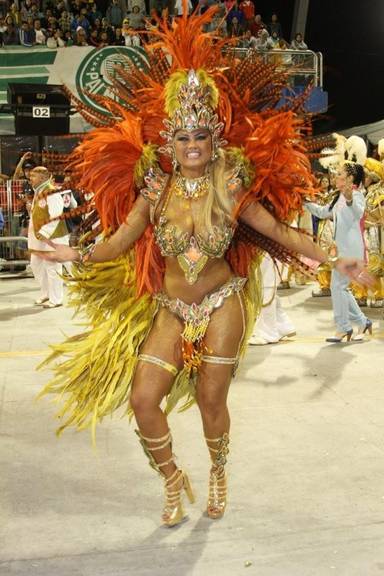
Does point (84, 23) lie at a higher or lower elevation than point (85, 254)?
higher

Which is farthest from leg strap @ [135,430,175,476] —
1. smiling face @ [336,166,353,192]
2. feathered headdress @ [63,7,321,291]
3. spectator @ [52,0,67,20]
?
spectator @ [52,0,67,20]

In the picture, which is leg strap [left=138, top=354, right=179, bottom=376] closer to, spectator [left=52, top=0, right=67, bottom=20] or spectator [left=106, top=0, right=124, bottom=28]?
spectator [left=52, top=0, right=67, bottom=20]

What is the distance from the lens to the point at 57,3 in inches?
641

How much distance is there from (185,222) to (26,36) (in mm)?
11852

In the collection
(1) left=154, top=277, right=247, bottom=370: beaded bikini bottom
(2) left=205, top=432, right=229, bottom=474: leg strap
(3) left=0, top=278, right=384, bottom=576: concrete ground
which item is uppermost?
(1) left=154, top=277, right=247, bottom=370: beaded bikini bottom

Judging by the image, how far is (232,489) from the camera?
3.71 metres

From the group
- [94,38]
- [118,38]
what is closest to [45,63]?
[94,38]

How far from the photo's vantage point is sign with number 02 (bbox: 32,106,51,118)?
12922 millimetres

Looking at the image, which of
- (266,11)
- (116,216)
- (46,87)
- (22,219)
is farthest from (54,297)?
(266,11)

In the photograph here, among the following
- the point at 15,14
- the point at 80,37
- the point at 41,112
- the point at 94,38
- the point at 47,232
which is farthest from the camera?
the point at 94,38

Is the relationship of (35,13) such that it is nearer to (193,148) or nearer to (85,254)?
(85,254)

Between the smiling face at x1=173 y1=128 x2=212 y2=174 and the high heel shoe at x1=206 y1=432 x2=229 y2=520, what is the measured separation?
117 cm

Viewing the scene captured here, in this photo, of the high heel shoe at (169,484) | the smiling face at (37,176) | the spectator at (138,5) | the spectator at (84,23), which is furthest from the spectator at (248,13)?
the high heel shoe at (169,484)

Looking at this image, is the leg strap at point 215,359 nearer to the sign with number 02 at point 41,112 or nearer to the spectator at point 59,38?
the sign with number 02 at point 41,112
